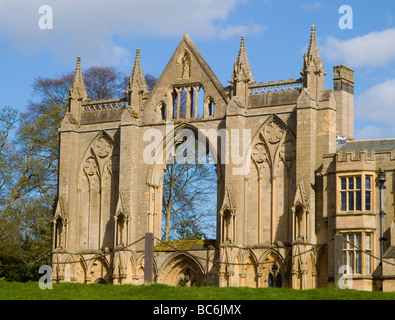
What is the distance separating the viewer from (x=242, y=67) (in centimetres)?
4300

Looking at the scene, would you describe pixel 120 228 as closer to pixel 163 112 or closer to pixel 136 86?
pixel 163 112

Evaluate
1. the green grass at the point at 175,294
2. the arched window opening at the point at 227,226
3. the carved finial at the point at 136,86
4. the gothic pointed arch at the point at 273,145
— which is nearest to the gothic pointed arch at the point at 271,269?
the arched window opening at the point at 227,226

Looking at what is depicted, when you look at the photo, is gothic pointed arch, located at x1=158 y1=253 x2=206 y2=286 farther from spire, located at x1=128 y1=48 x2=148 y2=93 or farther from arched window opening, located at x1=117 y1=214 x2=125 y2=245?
spire, located at x1=128 y1=48 x2=148 y2=93

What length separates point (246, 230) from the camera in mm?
42031

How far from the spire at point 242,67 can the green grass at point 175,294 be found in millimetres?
13495

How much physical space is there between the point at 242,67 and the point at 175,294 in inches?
610

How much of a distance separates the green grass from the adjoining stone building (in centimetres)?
648

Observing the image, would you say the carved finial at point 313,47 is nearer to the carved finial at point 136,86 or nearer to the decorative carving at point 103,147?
the carved finial at point 136,86

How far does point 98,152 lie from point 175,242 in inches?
217

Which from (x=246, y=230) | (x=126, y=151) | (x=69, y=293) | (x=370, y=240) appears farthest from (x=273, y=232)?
(x=69, y=293)

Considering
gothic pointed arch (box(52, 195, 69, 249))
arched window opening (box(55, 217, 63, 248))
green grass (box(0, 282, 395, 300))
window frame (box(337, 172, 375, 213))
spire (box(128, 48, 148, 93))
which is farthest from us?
spire (box(128, 48, 148, 93))

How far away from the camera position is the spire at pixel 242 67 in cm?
4297

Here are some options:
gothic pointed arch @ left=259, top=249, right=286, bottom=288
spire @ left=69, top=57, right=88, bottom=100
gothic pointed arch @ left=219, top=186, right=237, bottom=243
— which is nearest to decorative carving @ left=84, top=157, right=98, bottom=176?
spire @ left=69, top=57, right=88, bottom=100

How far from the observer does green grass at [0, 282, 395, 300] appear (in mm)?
29188
